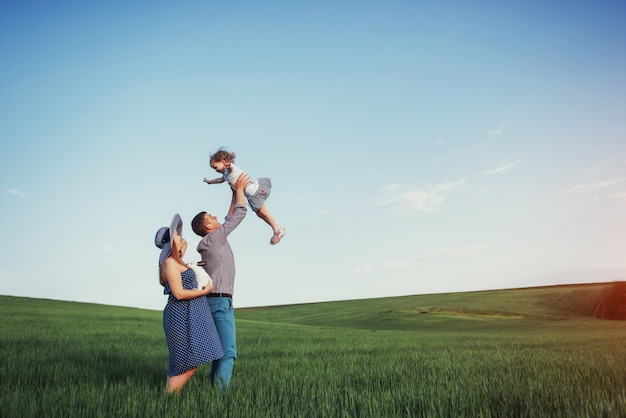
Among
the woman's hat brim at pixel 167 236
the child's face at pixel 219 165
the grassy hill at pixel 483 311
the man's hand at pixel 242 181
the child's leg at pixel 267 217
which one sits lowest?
the grassy hill at pixel 483 311

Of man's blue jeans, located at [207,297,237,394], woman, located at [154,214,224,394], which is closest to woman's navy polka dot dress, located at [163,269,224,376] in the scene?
woman, located at [154,214,224,394]

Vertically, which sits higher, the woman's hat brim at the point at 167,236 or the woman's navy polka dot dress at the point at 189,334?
the woman's hat brim at the point at 167,236

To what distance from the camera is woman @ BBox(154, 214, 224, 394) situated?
15.9 feet

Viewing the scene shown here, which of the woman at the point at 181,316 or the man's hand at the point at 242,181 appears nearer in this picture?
the woman at the point at 181,316

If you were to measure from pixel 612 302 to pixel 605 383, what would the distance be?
171 ft

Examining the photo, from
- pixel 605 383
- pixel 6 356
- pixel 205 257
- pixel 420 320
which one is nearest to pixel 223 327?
pixel 205 257

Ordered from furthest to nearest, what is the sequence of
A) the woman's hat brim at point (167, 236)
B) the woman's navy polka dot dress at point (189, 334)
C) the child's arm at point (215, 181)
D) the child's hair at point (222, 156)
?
1. the child's arm at point (215, 181)
2. the child's hair at point (222, 156)
3. the woman's hat brim at point (167, 236)
4. the woman's navy polka dot dress at point (189, 334)

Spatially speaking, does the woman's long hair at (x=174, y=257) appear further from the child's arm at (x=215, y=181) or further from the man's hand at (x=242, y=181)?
the child's arm at (x=215, y=181)

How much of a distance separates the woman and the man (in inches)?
5.9

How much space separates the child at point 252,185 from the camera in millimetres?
5547

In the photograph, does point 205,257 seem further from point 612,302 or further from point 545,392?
point 612,302

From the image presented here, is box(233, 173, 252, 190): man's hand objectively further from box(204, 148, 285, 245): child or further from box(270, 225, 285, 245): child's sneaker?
box(270, 225, 285, 245): child's sneaker

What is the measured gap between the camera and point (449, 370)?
7.07 m

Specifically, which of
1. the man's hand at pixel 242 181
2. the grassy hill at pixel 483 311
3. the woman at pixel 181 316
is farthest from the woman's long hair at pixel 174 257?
the grassy hill at pixel 483 311
